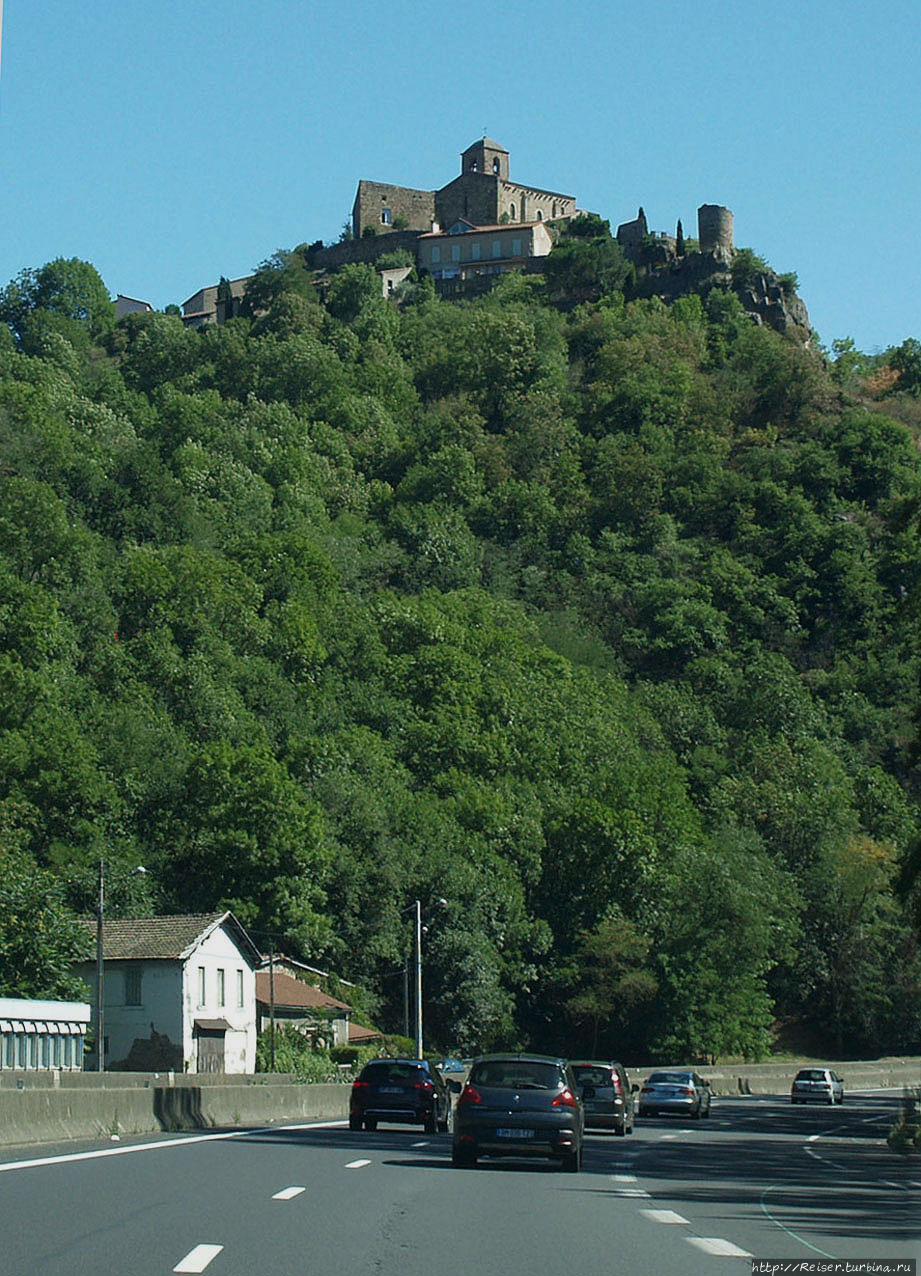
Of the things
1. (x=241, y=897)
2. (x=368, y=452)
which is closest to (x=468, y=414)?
(x=368, y=452)

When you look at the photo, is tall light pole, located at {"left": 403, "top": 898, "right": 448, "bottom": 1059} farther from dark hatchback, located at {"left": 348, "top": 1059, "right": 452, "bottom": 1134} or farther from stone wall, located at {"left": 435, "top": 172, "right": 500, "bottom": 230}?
stone wall, located at {"left": 435, "top": 172, "right": 500, "bottom": 230}

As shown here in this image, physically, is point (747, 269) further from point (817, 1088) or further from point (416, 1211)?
point (416, 1211)

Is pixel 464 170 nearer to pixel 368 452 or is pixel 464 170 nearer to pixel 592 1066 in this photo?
pixel 368 452

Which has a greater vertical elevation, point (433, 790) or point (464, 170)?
point (464, 170)

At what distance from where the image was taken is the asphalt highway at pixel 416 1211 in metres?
11.8

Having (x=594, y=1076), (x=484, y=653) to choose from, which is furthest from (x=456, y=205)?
(x=594, y=1076)

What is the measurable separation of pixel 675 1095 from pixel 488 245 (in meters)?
138

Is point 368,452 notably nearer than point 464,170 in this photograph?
Yes

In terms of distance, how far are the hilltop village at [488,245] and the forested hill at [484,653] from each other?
492cm

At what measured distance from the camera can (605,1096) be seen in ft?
105

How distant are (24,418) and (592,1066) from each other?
295 feet

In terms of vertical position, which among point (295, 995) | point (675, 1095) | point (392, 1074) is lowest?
point (675, 1095)

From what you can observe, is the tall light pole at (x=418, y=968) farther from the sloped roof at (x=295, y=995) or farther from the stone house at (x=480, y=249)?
the stone house at (x=480, y=249)

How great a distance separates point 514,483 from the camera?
429 ft
